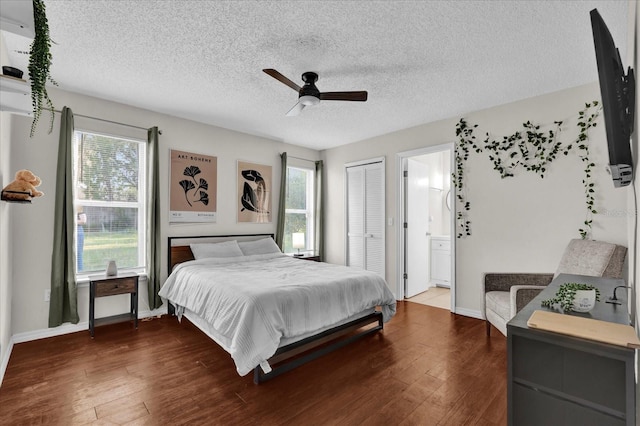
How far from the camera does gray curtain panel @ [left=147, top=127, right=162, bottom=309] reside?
388cm

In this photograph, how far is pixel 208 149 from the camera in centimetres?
459

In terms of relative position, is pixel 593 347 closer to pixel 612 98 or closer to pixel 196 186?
pixel 612 98

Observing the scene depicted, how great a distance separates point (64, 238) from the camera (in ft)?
10.9

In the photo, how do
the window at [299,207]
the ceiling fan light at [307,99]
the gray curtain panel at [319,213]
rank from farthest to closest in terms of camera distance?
the gray curtain panel at [319,213] < the window at [299,207] < the ceiling fan light at [307,99]

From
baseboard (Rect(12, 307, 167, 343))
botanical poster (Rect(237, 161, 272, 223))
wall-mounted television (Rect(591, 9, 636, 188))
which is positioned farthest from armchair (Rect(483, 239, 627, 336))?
baseboard (Rect(12, 307, 167, 343))

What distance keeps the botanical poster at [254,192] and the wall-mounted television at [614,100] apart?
440 centimetres

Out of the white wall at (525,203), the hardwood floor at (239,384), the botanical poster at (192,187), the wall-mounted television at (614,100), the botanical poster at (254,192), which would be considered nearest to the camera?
the wall-mounted television at (614,100)

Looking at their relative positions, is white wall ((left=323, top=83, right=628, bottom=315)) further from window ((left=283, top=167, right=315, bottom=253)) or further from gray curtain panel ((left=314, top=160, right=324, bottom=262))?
window ((left=283, top=167, right=315, bottom=253))

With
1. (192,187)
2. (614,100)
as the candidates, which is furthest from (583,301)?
(192,187)

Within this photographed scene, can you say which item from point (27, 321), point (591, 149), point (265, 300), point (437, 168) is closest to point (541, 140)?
point (591, 149)

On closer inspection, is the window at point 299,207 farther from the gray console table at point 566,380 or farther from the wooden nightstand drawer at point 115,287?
the gray console table at point 566,380

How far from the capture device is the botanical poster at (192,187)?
4219 mm

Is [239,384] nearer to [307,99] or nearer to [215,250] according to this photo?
[215,250]

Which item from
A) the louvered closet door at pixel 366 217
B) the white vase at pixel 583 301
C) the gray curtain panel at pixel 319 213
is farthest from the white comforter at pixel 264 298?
the gray curtain panel at pixel 319 213
